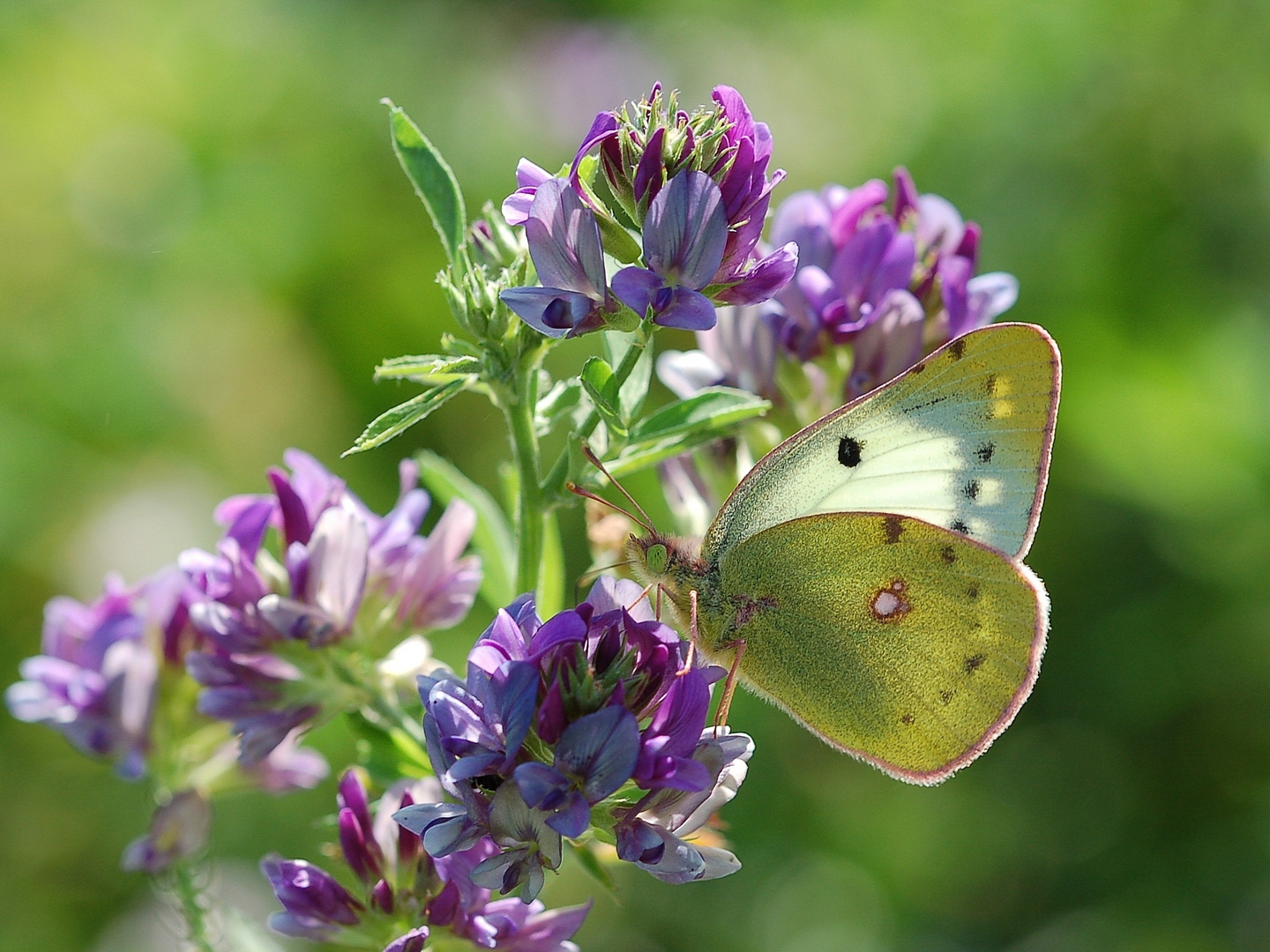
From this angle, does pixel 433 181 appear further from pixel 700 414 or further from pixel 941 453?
pixel 941 453

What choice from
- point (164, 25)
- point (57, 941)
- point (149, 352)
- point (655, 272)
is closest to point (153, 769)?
point (655, 272)

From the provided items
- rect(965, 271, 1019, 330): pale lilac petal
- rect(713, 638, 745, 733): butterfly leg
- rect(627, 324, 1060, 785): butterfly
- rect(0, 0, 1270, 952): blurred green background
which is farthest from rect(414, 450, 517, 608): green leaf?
rect(0, 0, 1270, 952): blurred green background

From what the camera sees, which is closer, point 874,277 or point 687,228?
point 687,228

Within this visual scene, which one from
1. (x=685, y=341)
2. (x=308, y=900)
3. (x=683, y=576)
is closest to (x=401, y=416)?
(x=683, y=576)

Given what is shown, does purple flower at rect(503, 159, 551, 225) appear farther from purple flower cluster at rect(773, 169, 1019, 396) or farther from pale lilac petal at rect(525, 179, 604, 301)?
purple flower cluster at rect(773, 169, 1019, 396)

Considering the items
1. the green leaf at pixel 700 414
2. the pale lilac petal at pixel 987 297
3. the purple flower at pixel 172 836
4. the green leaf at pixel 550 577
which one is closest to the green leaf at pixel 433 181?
the green leaf at pixel 700 414

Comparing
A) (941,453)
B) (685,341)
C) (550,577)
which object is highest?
(941,453)

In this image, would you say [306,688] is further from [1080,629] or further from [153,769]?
[1080,629]
